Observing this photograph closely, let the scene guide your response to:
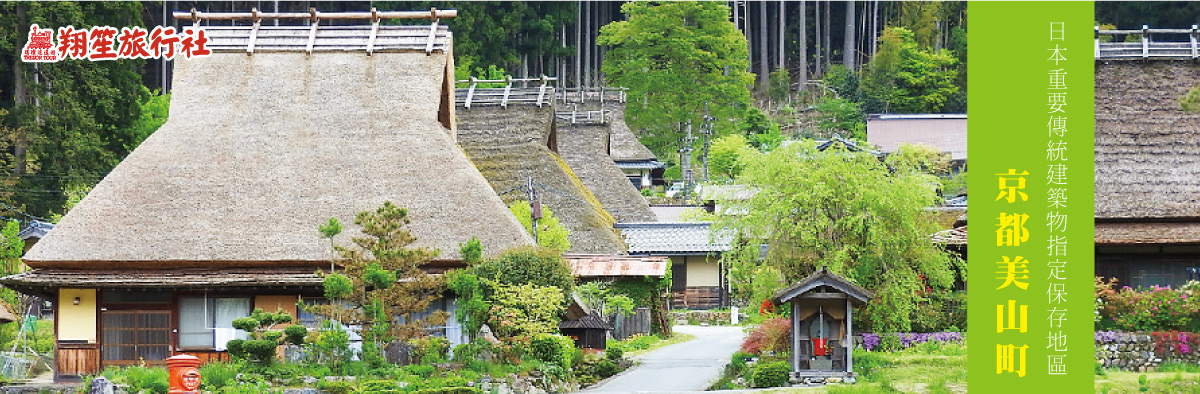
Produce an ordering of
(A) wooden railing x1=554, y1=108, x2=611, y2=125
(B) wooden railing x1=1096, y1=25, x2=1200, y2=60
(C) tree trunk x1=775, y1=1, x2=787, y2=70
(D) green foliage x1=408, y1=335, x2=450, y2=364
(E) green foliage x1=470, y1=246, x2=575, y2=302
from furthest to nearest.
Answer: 1. (C) tree trunk x1=775, y1=1, x2=787, y2=70
2. (A) wooden railing x1=554, y1=108, x2=611, y2=125
3. (B) wooden railing x1=1096, y1=25, x2=1200, y2=60
4. (E) green foliage x1=470, y1=246, x2=575, y2=302
5. (D) green foliage x1=408, y1=335, x2=450, y2=364

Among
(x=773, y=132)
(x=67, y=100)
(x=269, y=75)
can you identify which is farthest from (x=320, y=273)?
(x=773, y=132)

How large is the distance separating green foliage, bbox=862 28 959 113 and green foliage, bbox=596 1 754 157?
21.5 ft

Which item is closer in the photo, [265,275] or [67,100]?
[265,275]

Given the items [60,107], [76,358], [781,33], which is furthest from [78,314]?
[781,33]

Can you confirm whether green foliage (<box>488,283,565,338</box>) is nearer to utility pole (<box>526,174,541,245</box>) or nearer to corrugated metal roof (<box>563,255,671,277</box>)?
utility pole (<box>526,174,541,245</box>)

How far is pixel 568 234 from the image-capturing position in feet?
135

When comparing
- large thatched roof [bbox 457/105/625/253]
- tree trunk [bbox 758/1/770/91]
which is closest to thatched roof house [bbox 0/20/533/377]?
large thatched roof [bbox 457/105/625/253]

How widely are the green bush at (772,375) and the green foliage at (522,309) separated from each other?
4.11 m

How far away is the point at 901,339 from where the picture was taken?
29250mm

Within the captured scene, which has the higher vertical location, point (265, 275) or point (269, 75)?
point (269, 75)

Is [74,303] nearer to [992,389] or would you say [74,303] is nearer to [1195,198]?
[992,389]

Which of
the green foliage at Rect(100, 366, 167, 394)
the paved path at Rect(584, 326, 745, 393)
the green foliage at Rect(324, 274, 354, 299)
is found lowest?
the paved path at Rect(584, 326, 745, 393)

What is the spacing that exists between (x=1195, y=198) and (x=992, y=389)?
1358 cm

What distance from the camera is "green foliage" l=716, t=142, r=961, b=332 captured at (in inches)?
1156
